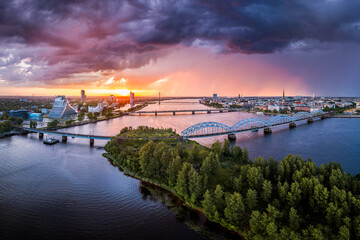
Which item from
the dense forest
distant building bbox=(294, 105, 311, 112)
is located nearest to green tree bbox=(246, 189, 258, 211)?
the dense forest

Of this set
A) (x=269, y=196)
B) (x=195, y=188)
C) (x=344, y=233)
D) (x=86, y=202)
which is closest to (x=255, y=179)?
(x=269, y=196)

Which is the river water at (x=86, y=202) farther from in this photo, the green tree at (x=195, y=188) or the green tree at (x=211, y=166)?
the green tree at (x=211, y=166)

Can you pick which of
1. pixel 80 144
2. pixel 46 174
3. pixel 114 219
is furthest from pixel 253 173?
pixel 80 144

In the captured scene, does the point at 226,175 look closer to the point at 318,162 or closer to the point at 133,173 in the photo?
the point at 133,173

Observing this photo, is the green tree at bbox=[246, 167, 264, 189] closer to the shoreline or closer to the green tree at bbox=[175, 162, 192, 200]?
the shoreline

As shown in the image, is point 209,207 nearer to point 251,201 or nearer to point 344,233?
point 251,201

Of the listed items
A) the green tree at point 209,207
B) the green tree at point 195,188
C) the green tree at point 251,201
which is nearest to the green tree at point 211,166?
the green tree at point 195,188
